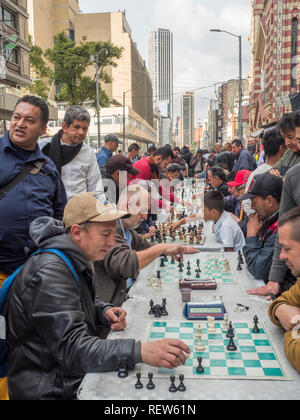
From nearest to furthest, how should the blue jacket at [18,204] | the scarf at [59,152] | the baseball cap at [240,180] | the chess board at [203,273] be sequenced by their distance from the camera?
the blue jacket at [18,204] → the chess board at [203,273] → the scarf at [59,152] → the baseball cap at [240,180]

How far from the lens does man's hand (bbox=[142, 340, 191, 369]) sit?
79.1 inches

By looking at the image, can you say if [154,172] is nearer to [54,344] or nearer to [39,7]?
[54,344]

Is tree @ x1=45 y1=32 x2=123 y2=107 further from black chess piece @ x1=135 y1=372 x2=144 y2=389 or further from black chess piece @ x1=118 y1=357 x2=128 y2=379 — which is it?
black chess piece @ x1=135 y1=372 x2=144 y2=389

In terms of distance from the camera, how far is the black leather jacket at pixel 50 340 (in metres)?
1.97

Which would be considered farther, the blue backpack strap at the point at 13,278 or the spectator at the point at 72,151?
the spectator at the point at 72,151

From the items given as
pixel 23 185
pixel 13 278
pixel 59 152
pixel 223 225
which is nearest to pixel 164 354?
pixel 13 278

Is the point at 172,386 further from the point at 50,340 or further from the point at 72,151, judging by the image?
the point at 72,151

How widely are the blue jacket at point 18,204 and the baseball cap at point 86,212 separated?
0.83m

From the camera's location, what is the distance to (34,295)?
202cm

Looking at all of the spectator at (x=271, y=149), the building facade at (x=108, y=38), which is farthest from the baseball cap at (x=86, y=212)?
the building facade at (x=108, y=38)

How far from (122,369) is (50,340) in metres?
0.38

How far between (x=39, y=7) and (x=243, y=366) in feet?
212

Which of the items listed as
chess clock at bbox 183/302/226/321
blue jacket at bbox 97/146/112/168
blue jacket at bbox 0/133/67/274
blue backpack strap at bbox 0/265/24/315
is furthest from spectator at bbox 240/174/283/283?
blue jacket at bbox 97/146/112/168

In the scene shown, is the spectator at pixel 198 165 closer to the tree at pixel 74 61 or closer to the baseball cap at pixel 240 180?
the baseball cap at pixel 240 180
